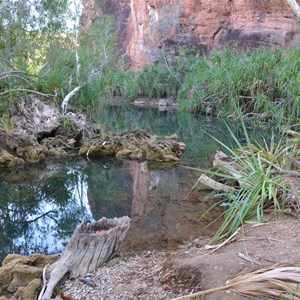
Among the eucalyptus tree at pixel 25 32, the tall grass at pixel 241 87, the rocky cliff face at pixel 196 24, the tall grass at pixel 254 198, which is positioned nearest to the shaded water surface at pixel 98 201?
the tall grass at pixel 254 198

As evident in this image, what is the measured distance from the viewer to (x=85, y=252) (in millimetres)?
2955

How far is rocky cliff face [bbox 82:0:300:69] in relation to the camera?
25.6m

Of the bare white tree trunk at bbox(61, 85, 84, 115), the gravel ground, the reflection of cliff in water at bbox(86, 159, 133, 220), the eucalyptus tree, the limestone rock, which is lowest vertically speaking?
the reflection of cliff in water at bbox(86, 159, 133, 220)

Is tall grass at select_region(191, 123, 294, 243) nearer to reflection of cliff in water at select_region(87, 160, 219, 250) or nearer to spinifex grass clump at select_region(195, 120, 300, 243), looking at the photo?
spinifex grass clump at select_region(195, 120, 300, 243)

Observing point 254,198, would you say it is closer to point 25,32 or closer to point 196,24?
point 25,32

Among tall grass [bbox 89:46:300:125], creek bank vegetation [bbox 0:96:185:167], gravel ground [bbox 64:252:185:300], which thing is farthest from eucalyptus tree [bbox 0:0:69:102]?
gravel ground [bbox 64:252:185:300]

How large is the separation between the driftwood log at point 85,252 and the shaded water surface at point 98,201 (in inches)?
24.4

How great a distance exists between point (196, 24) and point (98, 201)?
88.8ft

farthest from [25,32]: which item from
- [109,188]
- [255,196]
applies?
[255,196]

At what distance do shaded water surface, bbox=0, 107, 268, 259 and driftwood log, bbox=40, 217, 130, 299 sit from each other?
62cm

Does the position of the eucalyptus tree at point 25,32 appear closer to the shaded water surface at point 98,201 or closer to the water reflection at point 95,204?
the shaded water surface at point 98,201

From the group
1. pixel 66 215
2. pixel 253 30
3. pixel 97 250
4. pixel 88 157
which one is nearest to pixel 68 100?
pixel 88 157

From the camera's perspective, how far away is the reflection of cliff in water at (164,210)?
401 centimetres

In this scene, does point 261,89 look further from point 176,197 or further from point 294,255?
point 294,255
